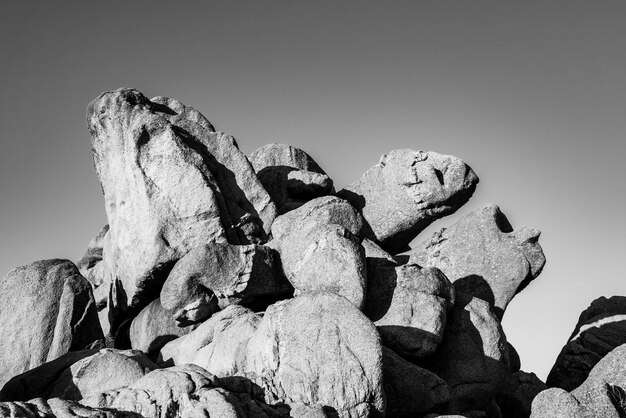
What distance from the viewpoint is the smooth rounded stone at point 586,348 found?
82.9 ft

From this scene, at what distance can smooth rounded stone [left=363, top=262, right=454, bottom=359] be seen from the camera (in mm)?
21641

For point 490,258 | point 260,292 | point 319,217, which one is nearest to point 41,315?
point 260,292

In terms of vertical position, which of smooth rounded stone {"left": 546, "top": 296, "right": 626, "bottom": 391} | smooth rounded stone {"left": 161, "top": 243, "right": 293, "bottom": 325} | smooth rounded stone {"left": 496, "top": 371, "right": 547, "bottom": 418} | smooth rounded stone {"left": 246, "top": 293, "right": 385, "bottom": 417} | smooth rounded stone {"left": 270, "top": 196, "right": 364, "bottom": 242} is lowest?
smooth rounded stone {"left": 496, "top": 371, "right": 547, "bottom": 418}

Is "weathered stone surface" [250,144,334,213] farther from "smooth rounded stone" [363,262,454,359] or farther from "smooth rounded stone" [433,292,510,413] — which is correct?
"smooth rounded stone" [433,292,510,413]

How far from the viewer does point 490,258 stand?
26297 mm

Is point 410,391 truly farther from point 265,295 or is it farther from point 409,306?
point 265,295

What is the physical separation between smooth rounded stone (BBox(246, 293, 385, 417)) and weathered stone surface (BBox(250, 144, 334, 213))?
345 inches

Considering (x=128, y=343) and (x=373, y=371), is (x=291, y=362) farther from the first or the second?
(x=128, y=343)

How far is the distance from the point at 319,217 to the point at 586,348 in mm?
8428

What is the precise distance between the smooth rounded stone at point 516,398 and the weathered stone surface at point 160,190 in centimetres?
801

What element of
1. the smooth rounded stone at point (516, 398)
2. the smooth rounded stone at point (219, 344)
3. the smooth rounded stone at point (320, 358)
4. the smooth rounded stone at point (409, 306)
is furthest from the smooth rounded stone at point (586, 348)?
the smooth rounded stone at point (320, 358)

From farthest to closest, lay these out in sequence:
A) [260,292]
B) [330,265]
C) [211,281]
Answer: [260,292] → [211,281] → [330,265]

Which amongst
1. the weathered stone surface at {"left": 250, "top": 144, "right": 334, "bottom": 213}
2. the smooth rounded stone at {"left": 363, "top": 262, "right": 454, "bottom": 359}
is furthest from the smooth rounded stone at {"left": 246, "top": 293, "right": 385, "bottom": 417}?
the weathered stone surface at {"left": 250, "top": 144, "right": 334, "bottom": 213}

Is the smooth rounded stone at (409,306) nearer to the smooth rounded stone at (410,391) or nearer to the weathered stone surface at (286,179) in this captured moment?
the smooth rounded stone at (410,391)
